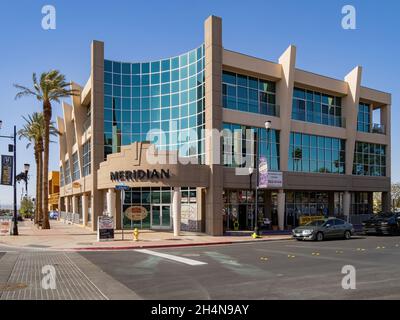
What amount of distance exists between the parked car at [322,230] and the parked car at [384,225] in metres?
4.81

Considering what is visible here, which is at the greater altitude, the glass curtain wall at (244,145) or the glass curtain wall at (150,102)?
the glass curtain wall at (150,102)

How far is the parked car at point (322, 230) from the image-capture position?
26.5 metres

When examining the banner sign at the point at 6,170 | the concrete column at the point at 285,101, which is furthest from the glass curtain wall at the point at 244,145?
the banner sign at the point at 6,170

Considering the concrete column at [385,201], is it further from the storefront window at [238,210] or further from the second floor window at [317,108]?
the storefront window at [238,210]

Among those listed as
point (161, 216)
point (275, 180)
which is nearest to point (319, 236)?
point (275, 180)

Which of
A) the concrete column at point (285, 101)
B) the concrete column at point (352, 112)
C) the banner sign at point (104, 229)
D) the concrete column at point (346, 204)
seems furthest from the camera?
the concrete column at point (352, 112)

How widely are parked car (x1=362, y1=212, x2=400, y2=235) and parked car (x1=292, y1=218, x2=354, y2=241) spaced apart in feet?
15.8

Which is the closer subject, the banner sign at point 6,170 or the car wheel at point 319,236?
the car wheel at point 319,236

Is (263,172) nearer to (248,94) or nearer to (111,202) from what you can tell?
(248,94)

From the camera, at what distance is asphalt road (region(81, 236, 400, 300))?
33.5 feet

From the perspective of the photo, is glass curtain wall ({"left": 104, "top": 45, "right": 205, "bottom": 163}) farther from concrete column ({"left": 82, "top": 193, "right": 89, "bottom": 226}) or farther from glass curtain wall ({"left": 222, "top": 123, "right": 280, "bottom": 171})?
concrete column ({"left": 82, "top": 193, "right": 89, "bottom": 226})

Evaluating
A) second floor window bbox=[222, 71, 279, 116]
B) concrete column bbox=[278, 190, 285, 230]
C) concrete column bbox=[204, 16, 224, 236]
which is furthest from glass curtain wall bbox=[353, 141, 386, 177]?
concrete column bbox=[204, 16, 224, 236]
